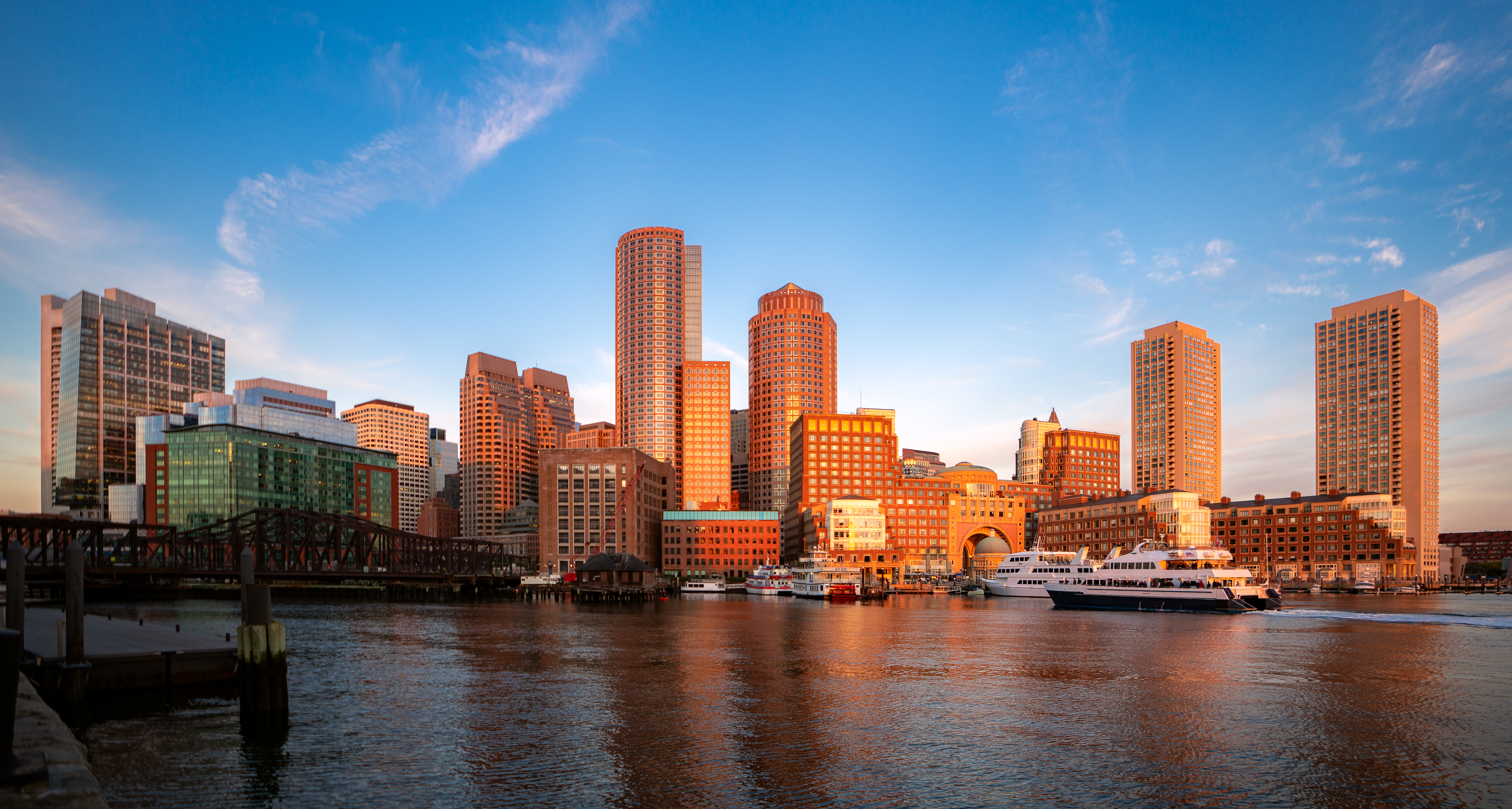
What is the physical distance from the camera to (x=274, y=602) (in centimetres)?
16462

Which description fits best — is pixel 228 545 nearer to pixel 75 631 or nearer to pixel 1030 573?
pixel 1030 573

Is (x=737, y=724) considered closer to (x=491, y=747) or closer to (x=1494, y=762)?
(x=491, y=747)

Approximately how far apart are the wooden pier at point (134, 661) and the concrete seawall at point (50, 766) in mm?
13276

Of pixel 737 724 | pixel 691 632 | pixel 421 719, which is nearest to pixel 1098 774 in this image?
pixel 737 724

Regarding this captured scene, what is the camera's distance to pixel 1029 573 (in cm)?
18438

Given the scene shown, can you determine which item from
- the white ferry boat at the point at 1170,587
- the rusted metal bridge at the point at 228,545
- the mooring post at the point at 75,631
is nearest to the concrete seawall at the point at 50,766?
the mooring post at the point at 75,631

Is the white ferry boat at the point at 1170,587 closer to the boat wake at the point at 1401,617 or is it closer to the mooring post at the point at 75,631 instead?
the boat wake at the point at 1401,617

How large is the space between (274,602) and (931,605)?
116988 mm

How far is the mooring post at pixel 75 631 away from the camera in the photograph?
43.0m

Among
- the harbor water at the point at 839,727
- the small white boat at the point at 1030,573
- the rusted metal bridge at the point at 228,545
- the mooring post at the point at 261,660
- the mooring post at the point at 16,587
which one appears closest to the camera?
the harbor water at the point at 839,727

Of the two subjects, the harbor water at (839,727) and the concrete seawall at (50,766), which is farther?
the harbor water at (839,727)

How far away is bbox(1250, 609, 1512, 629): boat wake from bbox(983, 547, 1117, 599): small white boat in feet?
122

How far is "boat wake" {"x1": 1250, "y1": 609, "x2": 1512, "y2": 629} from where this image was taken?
113688mm

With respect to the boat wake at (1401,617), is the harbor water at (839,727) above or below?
above
